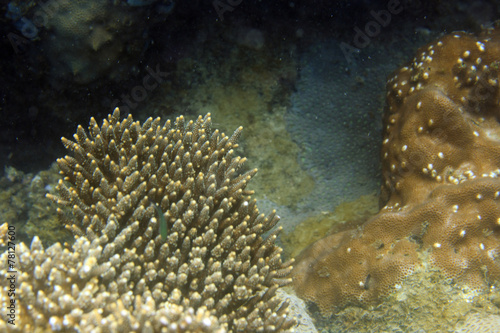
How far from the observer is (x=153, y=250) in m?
2.76

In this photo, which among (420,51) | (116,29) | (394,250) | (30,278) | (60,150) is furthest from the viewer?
(60,150)

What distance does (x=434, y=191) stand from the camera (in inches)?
139

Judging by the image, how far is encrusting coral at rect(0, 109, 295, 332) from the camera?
2.29 meters

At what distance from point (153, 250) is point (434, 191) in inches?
113

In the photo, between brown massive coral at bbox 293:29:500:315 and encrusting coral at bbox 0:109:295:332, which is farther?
brown massive coral at bbox 293:29:500:315

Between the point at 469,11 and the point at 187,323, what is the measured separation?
5069mm

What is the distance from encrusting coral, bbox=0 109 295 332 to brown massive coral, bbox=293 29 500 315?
750mm

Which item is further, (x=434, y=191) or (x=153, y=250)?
(x=434, y=191)

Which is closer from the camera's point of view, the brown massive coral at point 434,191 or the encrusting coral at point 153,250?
the encrusting coral at point 153,250

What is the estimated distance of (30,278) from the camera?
244 cm

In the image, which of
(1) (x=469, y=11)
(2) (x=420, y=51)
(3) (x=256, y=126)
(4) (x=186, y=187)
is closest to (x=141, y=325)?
(4) (x=186, y=187)

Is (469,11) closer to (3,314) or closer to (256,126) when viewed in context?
(256,126)

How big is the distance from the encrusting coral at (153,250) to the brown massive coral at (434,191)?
2.46ft

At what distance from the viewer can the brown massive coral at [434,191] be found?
11.0ft
